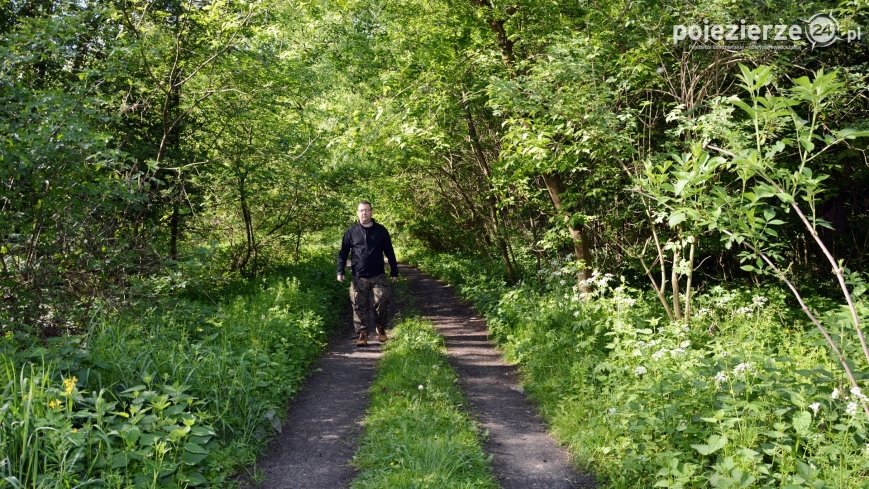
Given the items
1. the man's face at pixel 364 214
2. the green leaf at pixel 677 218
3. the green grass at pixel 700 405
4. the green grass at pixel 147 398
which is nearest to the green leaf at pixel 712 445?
the green grass at pixel 700 405

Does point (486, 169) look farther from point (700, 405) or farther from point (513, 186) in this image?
point (700, 405)

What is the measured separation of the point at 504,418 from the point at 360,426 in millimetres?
1505

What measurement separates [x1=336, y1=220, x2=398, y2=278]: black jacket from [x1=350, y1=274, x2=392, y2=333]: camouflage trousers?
121mm

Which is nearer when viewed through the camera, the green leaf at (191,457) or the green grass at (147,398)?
the green grass at (147,398)

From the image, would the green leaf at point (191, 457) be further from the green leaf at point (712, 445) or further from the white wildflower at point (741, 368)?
the white wildflower at point (741, 368)

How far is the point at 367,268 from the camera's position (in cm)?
910

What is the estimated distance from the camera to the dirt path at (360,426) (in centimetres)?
474

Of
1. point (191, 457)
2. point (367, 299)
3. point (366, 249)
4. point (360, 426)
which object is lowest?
point (360, 426)

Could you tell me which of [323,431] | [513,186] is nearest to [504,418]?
[323,431]

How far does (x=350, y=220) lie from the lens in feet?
50.9

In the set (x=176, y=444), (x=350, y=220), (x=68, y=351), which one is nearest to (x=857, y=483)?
(x=176, y=444)

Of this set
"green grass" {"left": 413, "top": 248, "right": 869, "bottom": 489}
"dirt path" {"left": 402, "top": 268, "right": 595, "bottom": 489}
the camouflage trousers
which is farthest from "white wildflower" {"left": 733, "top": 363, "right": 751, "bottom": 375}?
the camouflage trousers

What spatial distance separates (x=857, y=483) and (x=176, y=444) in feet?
15.0

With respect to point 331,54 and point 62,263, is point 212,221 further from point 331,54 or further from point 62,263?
point 62,263
